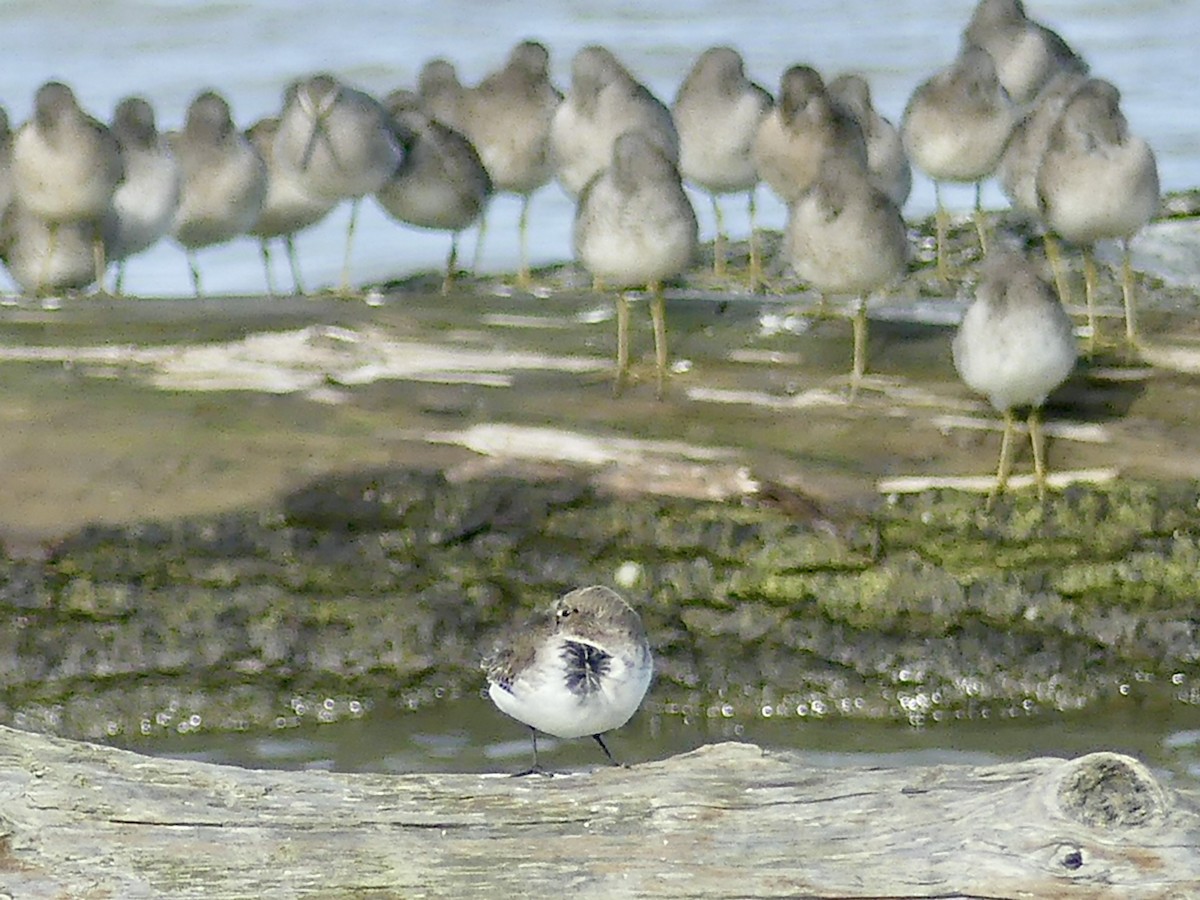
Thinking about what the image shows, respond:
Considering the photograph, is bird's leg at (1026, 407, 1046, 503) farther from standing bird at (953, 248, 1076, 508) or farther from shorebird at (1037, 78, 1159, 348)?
shorebird at (1037, 78, 1159, 348)

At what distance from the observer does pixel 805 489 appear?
629 cm

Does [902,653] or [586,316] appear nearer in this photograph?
[902,653]

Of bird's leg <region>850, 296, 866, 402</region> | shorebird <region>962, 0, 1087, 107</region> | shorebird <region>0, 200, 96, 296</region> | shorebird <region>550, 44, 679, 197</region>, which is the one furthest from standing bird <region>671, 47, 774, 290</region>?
bird's leg <region>850, 296, 866, 402</region>

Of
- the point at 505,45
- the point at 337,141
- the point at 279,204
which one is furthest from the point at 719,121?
the point at 505,45

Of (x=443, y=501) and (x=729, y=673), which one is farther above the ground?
(x=443, y=501)

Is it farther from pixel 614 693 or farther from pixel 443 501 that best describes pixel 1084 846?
pixel 443 501

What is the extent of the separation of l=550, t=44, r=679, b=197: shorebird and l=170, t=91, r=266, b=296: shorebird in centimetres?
123

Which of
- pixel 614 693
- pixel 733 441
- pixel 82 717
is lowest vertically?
pixel 82 717

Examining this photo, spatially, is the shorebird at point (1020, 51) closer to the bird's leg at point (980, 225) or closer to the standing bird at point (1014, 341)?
the bird's leg at point (980, 225)

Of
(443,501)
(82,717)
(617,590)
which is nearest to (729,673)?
(617,590)

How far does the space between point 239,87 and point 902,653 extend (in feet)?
35.8

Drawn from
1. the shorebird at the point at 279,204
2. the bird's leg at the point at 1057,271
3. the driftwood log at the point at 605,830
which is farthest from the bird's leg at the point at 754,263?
the driftwood log at the point at 605,830

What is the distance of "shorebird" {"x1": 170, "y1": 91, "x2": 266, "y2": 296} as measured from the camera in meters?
9.15

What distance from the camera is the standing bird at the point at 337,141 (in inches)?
350
